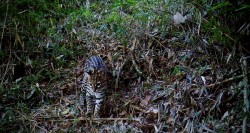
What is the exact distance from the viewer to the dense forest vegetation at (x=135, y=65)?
270 cm

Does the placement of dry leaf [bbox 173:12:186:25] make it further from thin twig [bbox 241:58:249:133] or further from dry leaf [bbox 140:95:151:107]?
thin twig [bbox 241:58:249:133]

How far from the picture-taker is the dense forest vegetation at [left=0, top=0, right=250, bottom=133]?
2703mm

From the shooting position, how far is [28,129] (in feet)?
10.9

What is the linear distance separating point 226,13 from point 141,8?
1.73 m

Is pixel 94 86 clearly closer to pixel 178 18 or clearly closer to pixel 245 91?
pixel 178 18

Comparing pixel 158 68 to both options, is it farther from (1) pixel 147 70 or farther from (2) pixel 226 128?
(2) pixel 226 128

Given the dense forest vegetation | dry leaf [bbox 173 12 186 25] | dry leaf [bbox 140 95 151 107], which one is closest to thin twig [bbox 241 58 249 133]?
the dense forest vegetation

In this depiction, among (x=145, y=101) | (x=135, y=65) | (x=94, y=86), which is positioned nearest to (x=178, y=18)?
(x=135, y=65)

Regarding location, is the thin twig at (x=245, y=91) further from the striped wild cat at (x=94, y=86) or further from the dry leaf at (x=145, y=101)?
the striped wild cat at (x=94, y=86)

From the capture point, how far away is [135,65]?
3.63 metres

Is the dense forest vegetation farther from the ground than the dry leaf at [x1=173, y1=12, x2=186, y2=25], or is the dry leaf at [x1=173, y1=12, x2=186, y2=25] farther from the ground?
the dry leaf at [x1=173, y1=12, x2=186, y2=25]

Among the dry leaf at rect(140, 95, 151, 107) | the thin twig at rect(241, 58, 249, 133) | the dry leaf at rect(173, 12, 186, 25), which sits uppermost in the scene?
the dry leaf at rect(173, 12, 186, 25)

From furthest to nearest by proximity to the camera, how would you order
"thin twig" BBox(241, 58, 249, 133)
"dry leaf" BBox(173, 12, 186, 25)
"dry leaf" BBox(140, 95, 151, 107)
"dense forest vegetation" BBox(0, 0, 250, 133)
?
"dry leaf" BBox(173, 12, 186, 25)
"dry leaf" BBox(140, 95, 151, 107)
"dense forest vegetation" BBox(0, 0, 250, 133)
"thin twig" BBox(241, 58, 249, 133)

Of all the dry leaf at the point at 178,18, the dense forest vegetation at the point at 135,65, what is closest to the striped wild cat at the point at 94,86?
the dense forest vegetation at the point at 135,65
